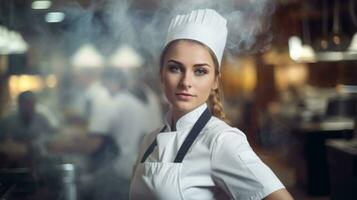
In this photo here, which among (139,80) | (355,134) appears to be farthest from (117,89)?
(355,134)

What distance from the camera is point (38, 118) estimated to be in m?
0.88

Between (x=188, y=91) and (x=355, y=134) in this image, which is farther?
(x=355, y=134)

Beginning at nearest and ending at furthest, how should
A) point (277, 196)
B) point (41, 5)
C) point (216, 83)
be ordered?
1. point (277, 196)
2. point (216, 83)
3. point (41, 5)

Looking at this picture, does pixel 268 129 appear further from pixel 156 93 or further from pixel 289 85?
pixel 156 93

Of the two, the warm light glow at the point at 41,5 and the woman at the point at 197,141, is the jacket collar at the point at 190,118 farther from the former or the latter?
the warm light glow at the point at 41,5

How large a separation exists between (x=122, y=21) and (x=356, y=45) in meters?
0.45

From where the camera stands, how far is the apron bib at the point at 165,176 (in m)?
0.68

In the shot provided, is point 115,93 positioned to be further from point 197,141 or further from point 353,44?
point 353,44

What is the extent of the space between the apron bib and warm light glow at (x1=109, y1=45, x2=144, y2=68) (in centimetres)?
19

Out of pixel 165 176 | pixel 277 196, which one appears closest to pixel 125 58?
pixel 165 176

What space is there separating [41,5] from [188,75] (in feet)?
1.05

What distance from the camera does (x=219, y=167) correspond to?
26.8 inches

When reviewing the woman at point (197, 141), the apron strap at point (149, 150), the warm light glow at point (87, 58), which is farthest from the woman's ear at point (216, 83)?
the warm light glow at point (87, 58)

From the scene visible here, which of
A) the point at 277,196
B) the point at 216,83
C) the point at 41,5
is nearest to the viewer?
the point at 277,196
